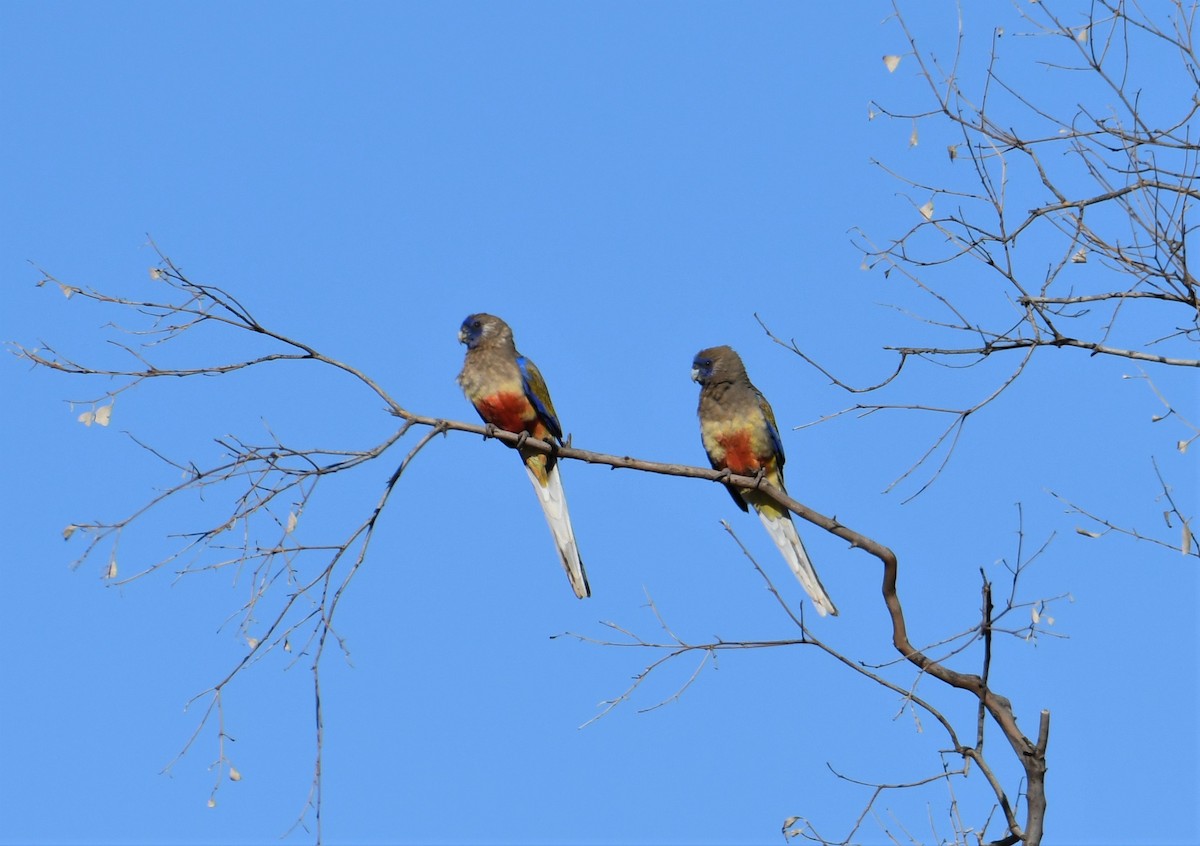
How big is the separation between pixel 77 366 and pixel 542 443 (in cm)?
248

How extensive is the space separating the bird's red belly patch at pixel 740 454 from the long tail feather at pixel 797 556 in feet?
1.01

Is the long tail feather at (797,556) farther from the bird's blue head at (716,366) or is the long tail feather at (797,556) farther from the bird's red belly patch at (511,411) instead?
the bird's red belly patch at (511,411)

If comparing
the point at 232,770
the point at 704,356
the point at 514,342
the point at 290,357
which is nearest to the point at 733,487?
the point at 704,356

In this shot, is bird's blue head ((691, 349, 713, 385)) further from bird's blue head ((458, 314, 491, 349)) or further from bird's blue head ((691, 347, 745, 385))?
bird's blue head ((458, 314, 491, 349))

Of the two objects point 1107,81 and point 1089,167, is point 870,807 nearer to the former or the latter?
point 1089,167

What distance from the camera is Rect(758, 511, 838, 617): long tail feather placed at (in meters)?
8.01

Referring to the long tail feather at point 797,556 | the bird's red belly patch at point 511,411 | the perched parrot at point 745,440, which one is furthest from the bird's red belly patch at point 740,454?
the bird's red belly patch at point 511,411

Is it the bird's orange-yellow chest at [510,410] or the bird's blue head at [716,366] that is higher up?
the bird's blue head at [716,366]

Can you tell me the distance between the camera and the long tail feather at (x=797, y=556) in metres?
8.01

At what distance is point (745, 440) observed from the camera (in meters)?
8.59

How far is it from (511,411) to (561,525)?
0.83 meters

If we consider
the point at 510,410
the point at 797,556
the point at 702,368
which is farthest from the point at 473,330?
the point at 797,556

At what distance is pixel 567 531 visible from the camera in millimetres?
8062

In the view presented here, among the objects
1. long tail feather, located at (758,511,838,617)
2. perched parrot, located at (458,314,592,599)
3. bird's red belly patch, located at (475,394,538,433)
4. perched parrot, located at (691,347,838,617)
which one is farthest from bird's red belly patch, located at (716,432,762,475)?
bird's red belly patch, located at (475,394,538,433)
